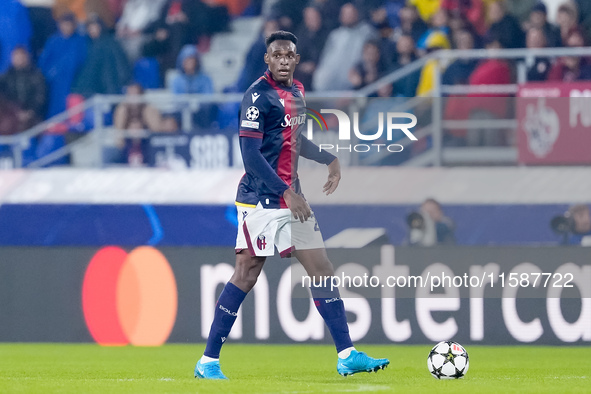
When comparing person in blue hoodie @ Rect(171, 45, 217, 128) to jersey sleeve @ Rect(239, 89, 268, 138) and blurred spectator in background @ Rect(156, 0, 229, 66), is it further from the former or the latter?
jersey sleeve @ Rect(239, 89, 268, 138)

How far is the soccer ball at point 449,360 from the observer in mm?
6020

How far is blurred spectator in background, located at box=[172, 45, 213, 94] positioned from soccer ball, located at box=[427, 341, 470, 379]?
22.7 feet

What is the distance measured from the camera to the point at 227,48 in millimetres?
14070

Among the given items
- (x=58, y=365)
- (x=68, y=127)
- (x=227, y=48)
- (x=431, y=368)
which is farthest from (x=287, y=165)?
(x=227, y=48)

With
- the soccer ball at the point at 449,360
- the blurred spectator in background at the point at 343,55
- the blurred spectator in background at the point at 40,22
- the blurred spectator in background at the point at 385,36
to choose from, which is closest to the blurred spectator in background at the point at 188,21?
the blurred spectator in background at the point at 40,22

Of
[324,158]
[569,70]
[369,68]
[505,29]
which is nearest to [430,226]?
[569,70]

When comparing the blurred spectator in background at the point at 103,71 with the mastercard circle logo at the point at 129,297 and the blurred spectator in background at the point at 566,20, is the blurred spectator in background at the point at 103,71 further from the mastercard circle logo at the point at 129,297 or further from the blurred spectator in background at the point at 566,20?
the blurred spectator in background at the point at 566,20

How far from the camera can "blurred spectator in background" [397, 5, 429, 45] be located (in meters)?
11.8

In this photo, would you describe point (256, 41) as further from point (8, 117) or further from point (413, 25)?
point (8, 117)

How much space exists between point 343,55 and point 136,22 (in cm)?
342

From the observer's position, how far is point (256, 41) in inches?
506

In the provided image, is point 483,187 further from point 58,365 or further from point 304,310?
point 58,365

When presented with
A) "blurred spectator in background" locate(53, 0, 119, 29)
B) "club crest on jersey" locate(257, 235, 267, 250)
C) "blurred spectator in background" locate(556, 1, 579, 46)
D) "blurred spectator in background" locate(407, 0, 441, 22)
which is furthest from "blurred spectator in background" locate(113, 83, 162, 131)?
"club crest on jersey" locate(257, 235, 267, 250)

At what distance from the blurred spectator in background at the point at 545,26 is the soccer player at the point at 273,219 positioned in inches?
222
